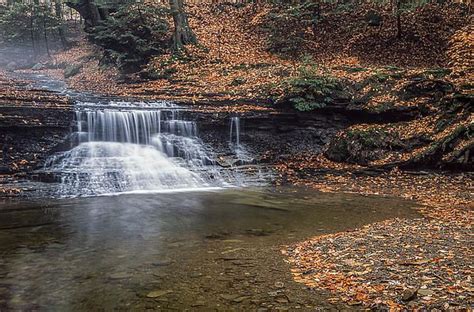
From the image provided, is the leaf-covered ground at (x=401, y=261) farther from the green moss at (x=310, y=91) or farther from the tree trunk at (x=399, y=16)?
the tree trunk at (x=399, y=16)

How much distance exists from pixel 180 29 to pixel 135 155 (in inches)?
387

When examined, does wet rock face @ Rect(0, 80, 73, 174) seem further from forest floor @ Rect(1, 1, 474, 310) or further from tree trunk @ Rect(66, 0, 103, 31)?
tree trunk @ Rect(66, 0, 103, 31)

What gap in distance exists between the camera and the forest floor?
4797 millimetres

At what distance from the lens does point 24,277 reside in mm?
5457

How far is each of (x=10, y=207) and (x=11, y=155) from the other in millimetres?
3212

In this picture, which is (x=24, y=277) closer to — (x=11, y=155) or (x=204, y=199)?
(x=204, y=199)

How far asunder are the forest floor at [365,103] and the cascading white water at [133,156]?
1969 mm

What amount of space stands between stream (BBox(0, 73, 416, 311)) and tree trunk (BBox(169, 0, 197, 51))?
6559mm

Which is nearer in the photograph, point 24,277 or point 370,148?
point 24,277

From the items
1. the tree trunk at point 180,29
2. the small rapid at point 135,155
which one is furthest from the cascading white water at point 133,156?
the tree trunk at point 180,29

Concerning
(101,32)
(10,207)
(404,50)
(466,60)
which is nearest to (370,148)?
(466,60)

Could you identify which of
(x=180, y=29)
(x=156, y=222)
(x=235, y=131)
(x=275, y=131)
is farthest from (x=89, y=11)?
(x=156, y=222)

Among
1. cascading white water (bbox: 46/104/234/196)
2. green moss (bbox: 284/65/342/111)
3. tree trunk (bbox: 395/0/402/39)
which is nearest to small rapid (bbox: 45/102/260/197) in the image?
cascading white water (bbox: 46/104/234/196)

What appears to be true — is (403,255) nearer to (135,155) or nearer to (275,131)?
(135,155)
